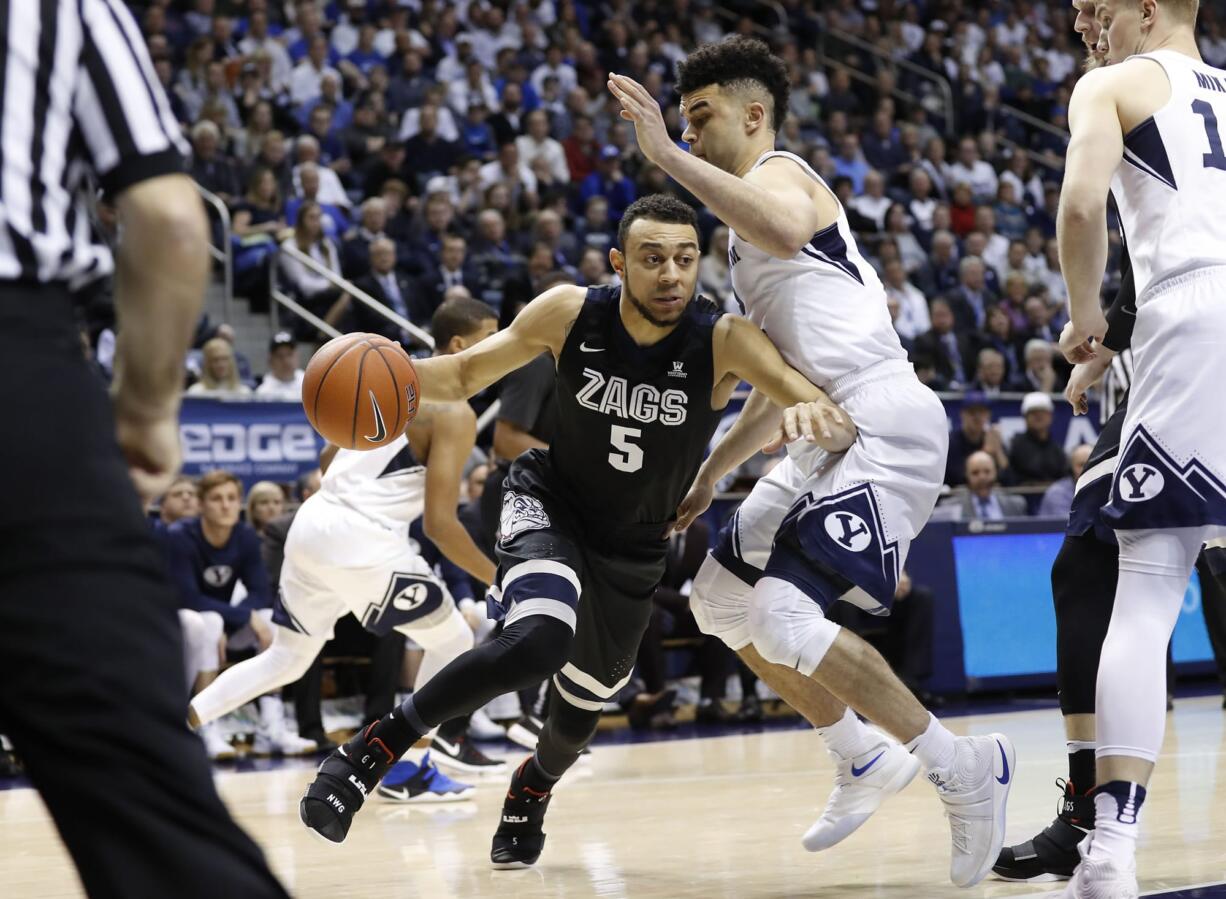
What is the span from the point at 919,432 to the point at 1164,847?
1.46m

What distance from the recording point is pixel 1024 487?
11.4 meters

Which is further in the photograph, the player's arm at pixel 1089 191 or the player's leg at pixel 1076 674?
the player's leg at pixel 1076 674

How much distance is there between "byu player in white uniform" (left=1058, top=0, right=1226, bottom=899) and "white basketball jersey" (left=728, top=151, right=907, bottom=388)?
72cm

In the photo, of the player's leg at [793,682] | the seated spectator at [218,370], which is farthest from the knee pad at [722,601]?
the seated spectator at [218,370]

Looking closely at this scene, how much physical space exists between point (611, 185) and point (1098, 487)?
11004 millimetres

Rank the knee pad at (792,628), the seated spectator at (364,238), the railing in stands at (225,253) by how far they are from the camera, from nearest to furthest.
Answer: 1. the knee pad at (792,628)
2. the railing in stands at (225,253)
3. the seated spectator at (364,238)

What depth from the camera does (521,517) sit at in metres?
4.53

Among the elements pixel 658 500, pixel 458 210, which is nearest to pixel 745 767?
pixel 658 500

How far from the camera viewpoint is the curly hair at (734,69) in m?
4.43

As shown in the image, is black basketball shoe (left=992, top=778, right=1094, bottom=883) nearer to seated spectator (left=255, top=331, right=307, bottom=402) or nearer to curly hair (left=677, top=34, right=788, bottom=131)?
curly hair (left=677, top=34, right=788, bottom=131)

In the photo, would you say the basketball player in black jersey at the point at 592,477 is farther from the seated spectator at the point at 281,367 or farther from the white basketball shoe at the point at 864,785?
the seated spectator at the point at 281,367

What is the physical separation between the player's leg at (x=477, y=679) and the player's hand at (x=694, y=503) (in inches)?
22.4

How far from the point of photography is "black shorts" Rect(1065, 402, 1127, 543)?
12.6 feet

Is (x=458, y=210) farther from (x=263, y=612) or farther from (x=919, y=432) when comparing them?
(x=919, y=432)
